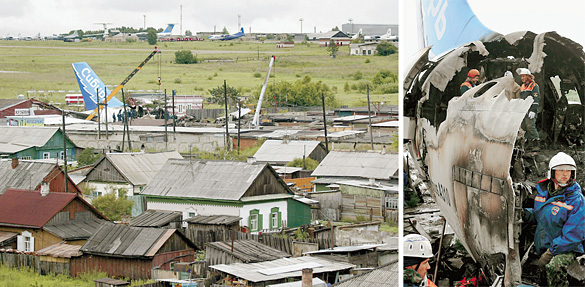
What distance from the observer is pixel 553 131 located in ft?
8.52

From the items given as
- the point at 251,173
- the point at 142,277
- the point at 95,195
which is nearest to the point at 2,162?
the point at 95,195

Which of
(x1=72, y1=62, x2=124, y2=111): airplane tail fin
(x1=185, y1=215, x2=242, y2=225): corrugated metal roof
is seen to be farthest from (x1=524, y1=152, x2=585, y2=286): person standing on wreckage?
(x1=72, y1=62, x2=124, y2=111): airplane tail fin

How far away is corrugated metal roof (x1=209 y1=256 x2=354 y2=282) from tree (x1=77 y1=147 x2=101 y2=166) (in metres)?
17.2

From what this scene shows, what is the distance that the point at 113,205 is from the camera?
22.0m

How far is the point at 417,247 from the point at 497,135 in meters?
0.59

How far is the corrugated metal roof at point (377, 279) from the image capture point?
34.0 feet

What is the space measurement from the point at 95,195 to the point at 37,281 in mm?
7829

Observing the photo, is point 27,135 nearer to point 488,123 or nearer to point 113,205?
point 113,205

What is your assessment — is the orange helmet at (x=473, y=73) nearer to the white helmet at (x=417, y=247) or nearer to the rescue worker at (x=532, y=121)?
the rescue worker at (x=532, y=121)

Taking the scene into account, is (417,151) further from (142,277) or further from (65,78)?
(65,78)

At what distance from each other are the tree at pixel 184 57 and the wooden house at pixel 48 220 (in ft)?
195

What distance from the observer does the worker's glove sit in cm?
260

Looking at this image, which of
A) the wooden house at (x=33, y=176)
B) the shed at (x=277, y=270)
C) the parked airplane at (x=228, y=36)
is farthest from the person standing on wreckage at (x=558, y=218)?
the parked airplane at (x=228, y=36)

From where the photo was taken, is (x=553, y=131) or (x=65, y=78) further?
(x=65, y=78)
